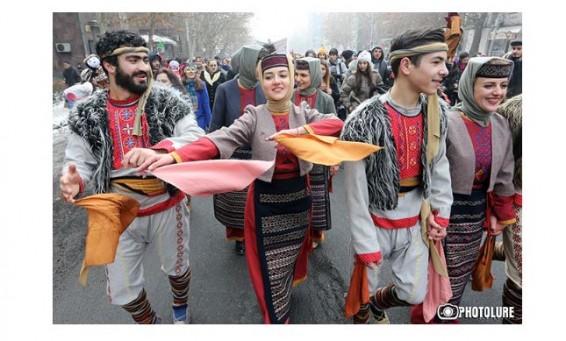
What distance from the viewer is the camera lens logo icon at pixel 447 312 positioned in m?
2.30

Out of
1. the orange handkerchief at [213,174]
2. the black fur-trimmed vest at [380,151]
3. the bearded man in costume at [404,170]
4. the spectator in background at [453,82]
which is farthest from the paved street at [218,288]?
the spectator in background at [453,82]

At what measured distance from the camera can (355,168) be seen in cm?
194

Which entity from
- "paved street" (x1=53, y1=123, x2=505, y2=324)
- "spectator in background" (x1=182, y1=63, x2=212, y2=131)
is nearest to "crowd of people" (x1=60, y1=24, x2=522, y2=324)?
A: "paved street" (x1=53, y1=123, x2=505, y2=324)

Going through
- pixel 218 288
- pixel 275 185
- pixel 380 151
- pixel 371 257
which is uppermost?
pixel 380 151

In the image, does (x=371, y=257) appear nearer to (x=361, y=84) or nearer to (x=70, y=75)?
(x=361, y=84)

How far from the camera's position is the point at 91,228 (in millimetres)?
1812

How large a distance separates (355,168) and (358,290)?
0.83 meters

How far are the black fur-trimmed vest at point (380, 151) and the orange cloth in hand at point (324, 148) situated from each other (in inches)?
4.0

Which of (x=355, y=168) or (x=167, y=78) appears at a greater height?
(x=167, y=78)

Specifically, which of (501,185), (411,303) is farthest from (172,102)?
(501,185)

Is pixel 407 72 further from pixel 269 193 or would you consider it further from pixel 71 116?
pixel 71 116

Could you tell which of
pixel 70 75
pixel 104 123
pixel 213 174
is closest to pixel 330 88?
pixel 104 123

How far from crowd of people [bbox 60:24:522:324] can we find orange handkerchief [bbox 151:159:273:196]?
3.9 inches

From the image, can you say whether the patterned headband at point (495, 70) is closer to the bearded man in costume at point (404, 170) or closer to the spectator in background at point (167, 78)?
the bearded man in costume at point (404, 170)
